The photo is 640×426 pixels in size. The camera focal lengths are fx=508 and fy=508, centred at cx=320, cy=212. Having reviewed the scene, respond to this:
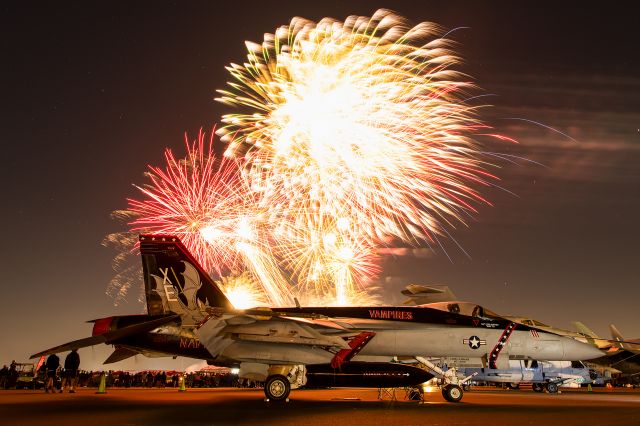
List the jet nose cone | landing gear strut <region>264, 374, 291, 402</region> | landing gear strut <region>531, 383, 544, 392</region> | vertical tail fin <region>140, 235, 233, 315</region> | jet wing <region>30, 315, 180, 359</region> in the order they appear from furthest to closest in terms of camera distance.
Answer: landing gear strut <region>531, 383, 544, 392</region> < vertical tail fin <region>140, 235, 233, 315</region> < the jet nose cone < landing gear strut <region>264, 374, 291, 402</region> < jet wing <region>30, 315, 180, 359</region>

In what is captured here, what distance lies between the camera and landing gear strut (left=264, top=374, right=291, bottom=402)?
614 inches

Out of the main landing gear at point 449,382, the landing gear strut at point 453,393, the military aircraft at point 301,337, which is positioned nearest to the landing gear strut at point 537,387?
the military aircraft at point 301,337

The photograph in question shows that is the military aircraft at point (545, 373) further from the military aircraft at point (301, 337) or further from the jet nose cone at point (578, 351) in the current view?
the military aircraft at point (301, 337)

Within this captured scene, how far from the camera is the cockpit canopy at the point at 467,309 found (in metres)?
17.4

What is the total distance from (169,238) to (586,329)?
28977 mm

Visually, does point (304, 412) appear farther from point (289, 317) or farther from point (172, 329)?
point (172, 329)

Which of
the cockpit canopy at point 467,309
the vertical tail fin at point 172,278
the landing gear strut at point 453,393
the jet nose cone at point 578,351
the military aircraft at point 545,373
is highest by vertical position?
the vertical tail fin at point 172,278

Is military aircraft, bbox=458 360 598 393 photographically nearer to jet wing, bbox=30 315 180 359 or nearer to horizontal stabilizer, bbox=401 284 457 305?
horizontal stabilizer, bbox=401 284 457 305

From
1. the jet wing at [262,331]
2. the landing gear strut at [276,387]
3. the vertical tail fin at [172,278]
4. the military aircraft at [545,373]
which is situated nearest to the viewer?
the jet wing at [262,331]

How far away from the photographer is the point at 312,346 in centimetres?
1573

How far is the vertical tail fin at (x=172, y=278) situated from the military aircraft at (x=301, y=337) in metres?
0.03

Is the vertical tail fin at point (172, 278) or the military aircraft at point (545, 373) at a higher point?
the vertical tail fin at point (172, 278)

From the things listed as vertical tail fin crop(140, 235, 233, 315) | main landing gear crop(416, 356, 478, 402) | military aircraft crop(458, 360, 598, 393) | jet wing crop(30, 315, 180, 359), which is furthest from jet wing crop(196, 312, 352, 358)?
military aircraft crop(458, 360, 598, 393)

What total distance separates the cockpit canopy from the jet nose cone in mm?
2361
